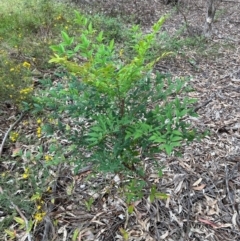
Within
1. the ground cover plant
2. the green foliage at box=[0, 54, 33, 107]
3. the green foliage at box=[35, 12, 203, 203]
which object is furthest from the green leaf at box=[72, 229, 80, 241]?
the green foliage at box=[0, 54, 33, 107]

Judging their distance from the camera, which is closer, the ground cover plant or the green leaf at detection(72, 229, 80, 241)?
the ground cover plant

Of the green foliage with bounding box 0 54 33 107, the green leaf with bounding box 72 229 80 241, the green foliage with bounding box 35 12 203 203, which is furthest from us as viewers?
the green foliage with bounding box 0 54 33 107

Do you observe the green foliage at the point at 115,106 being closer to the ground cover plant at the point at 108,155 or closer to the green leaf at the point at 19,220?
the ground cover plant at the point at 108,155

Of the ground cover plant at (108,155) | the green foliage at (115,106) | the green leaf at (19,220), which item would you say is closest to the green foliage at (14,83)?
the ground cover plant at (108,155)

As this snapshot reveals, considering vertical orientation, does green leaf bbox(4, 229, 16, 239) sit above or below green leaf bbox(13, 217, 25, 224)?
below

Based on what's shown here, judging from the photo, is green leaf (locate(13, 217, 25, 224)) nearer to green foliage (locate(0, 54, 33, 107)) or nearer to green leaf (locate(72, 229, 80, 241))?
green leaf (locate(72, 229, 80, 241))

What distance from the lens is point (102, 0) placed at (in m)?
7.60

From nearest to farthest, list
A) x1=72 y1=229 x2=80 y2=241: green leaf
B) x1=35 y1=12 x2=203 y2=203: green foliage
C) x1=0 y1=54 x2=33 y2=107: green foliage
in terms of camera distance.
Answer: x1=35 y1=12 x2=203 y2=203: green foliage → x1=72 y1=229 x2=80 y2=241: green leaf → x1=0 y1=54 x2=33 y2=107: green foliage

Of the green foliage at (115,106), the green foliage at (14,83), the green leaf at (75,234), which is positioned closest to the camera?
the green foliage at (115,106)

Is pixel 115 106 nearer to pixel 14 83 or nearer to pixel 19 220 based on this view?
pixel 19 220

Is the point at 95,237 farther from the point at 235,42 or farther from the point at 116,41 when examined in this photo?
the point at 235,42

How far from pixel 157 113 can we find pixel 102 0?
6362 mm

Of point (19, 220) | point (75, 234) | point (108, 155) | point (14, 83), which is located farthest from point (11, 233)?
point (14, 83)

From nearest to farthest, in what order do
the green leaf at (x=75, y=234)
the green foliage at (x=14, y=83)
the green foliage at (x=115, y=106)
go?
the green foliage at (x=115, y=106), the green leaf at (x=75, y=234), the green foliage at (x=14, y=83)
